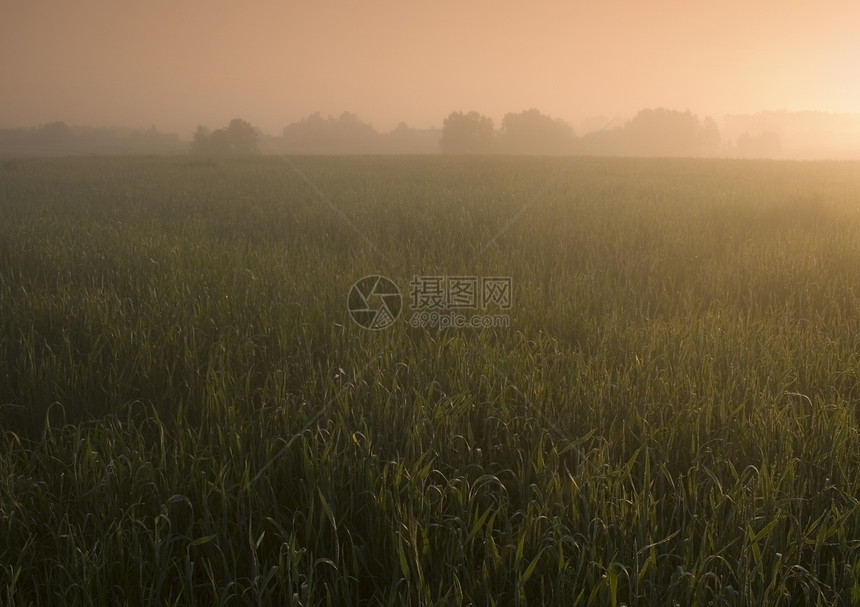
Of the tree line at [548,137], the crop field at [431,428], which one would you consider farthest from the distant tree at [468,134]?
the crop field at [431,428]

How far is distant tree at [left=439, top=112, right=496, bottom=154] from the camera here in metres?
63.3

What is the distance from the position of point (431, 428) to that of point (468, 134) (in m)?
64.6

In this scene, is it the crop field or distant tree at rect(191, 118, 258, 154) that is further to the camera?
distant tree at rect(191, 118, 258, 154)

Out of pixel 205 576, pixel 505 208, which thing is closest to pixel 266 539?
pixel 205 576

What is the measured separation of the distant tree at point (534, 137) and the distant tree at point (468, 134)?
394 centimetres

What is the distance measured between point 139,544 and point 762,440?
217cm

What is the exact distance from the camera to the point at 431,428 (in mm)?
2090

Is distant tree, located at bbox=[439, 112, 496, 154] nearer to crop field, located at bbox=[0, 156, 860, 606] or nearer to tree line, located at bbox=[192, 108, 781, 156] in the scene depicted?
tree line, located at bbox=[192, 108, 781, 156]

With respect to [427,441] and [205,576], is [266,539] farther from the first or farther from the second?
[427,441]

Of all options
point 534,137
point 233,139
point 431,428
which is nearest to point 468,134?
point 534,137

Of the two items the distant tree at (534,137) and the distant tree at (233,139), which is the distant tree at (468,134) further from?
the distant tree at (233,139)

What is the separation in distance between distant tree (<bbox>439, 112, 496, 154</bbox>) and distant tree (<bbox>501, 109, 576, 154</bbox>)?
12.9 ft

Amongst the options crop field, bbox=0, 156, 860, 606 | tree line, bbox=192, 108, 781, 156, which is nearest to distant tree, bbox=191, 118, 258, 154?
tree line, bbox=192, 108, 781, 156

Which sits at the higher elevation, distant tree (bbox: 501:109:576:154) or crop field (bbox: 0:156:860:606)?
distant tree (bbox: 501:109:576:154)
